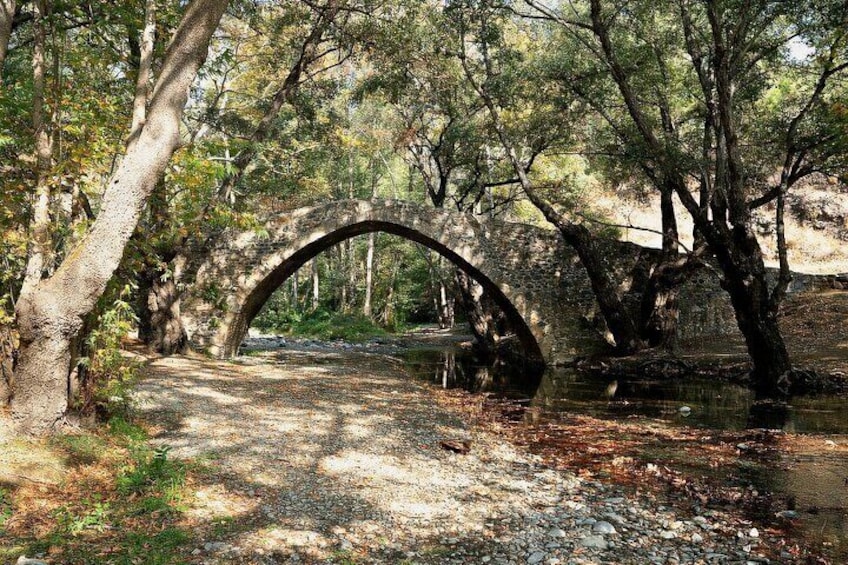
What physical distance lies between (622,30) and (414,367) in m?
9.36

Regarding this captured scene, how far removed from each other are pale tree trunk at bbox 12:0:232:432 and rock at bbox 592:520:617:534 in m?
4.08

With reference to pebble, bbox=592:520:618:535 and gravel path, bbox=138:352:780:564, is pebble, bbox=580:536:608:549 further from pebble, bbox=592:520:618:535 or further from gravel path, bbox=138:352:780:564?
pebble, bbox=592:520:618:535

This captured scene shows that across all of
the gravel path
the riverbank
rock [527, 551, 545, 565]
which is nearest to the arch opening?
the gravel path

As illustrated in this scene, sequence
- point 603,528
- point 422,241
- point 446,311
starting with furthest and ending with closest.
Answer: point 446,311 → point 422,241 → point 603,528

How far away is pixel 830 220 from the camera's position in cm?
2534

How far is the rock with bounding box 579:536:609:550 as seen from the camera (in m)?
3.83

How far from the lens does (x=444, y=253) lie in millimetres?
15922

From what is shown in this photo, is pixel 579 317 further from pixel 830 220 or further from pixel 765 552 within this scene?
pixel 830 220

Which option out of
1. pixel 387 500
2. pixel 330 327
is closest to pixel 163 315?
pixel 387 500

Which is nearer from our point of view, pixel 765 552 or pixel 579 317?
pixel 765 552

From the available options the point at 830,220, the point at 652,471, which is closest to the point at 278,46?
the point at 652,471

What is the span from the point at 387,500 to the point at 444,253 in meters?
11.7

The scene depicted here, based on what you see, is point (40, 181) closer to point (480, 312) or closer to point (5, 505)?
Answer: point (5, 505)

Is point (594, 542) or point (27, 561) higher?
point (27, 561)
